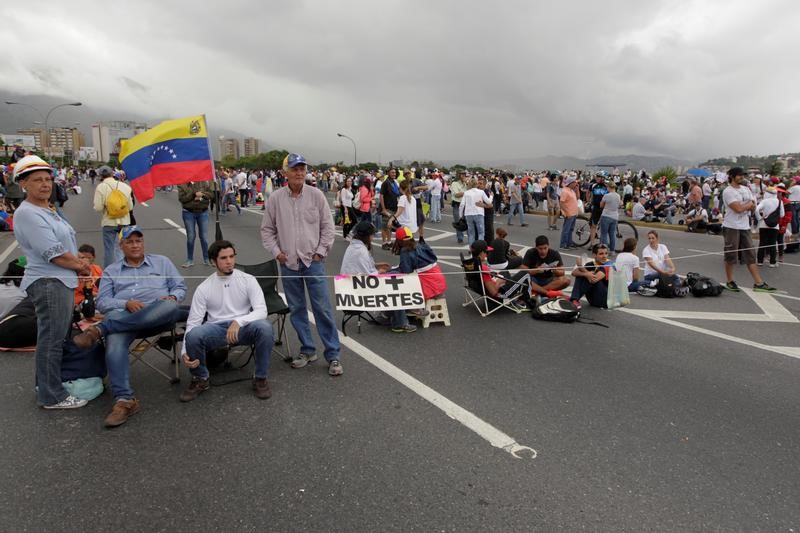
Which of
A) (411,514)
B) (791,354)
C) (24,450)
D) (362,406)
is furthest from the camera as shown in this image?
(791,354)

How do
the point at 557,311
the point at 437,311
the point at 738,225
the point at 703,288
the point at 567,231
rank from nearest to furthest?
the point at 437,311 → the point at 557,311 → the point at 703,288 → the point at 738,225 → the point at 567,231

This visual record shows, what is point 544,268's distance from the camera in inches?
281

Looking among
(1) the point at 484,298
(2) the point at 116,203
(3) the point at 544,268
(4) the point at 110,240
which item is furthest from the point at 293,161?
(4) the point at 110,240

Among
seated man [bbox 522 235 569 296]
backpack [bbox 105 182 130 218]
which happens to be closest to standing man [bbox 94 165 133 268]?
backpack [bbox 105 182 130 218]

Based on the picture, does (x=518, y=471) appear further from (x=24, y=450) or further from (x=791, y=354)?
(x=791, y=354)

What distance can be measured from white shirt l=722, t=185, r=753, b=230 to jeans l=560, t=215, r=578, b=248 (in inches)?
161

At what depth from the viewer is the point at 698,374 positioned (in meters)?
4.63

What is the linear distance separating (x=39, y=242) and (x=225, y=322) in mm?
1443

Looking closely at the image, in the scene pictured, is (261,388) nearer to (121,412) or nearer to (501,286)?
(121,412)

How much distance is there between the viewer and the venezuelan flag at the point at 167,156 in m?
6.59

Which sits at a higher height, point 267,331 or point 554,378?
point 267,331

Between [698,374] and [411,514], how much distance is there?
11.3ft

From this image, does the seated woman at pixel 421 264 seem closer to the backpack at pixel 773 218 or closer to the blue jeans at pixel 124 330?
the blue jeans at pixel 124 330

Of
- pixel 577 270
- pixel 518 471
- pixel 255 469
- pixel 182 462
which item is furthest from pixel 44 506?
pixel 577 270
